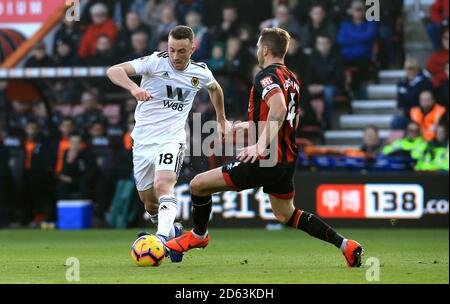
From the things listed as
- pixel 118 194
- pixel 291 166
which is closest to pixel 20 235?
pixel 118 194

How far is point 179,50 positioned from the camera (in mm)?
10930

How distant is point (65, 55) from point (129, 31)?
1288 mm

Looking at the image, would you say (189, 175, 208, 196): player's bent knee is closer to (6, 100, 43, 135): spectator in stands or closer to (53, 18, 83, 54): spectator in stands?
(53, 18, 83, 54): spectator in stands

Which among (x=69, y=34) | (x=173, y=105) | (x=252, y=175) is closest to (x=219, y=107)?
(x=173, y=105)

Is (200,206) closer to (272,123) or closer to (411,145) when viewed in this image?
(272,123)

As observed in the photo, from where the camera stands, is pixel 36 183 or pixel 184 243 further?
pixel 36 183

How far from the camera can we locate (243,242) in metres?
14.7

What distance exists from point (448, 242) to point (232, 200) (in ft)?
15.4

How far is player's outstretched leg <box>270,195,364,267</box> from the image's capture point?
1020cm

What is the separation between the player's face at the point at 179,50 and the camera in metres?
10.9

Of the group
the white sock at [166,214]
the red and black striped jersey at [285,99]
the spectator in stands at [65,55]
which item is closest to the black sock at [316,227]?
the red and black striped jersey at [285,99]

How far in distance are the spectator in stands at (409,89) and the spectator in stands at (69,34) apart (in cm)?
628

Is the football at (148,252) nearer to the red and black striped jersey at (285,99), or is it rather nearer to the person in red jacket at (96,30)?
the red and black striped jersey at (285,99)
